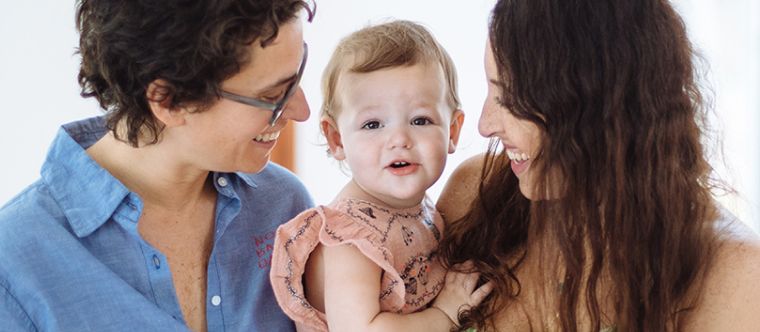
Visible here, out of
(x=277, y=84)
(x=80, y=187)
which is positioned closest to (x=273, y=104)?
(x=277, y=84)

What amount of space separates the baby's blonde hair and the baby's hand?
1.22ft

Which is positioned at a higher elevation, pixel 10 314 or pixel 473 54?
pixel 473 54

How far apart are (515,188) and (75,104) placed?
1809mm

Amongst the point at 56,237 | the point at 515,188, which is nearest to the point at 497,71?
the point at 515,188

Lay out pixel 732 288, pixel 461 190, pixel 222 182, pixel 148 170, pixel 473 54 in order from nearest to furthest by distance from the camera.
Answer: pixel 732 288
pixel 148 170
pixel 222 182
pixel 461 190
pixel 473 54

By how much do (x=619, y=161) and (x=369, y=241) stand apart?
50 centimetres

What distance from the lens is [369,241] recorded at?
6.18 feet

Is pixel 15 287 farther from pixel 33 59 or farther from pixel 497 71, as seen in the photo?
pixel 33 59

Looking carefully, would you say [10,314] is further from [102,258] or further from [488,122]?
[488,122]

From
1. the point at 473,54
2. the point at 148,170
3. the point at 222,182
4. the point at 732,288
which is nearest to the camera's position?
the point at 732,288

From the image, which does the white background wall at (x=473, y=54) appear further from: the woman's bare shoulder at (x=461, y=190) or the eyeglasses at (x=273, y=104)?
the eyeglasses at (x=273, y=104)

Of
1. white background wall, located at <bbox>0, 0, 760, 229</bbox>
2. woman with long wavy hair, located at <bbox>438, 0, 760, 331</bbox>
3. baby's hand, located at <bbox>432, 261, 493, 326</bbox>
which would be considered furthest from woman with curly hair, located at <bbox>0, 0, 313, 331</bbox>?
white background wall, located at <bbox>0, 0, 760, 229</bbox>

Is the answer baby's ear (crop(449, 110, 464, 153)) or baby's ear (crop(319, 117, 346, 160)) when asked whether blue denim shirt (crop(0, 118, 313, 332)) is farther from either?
baby's ear (crop(449, 110, 464, 153))

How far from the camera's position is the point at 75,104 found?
10.7 feet
